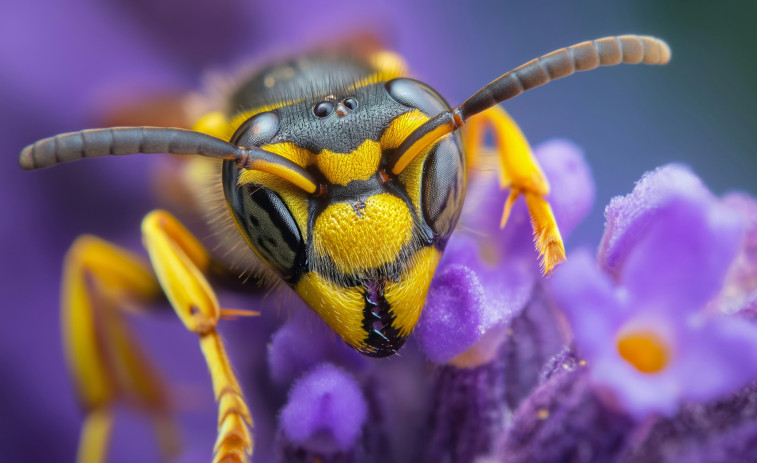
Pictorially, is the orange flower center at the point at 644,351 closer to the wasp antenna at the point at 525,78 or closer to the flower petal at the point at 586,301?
the flower petal at the point at 586,301

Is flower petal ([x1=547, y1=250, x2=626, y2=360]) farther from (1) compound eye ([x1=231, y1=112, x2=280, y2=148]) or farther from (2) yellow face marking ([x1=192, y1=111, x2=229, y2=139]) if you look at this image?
(2) yellow face marking ([x1=192, y1=111, x2=229, y2=139])

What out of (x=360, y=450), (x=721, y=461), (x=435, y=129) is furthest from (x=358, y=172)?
(x=721, y=461)

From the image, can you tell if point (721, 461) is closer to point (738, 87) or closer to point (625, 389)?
point (625, 389)

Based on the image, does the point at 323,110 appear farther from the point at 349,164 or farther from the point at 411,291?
the point at 411,291

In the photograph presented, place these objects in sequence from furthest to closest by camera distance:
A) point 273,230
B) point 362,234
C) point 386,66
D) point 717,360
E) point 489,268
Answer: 1. point 386,66
2. point 489,268
3. point 273,230
4. point 362,234
5. point 717,360

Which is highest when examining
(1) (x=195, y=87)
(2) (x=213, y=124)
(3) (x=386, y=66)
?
(1) (x=195, y=87)

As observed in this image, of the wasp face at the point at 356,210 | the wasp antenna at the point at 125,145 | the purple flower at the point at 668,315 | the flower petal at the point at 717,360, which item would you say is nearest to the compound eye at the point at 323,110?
the wasp face at the point at 356,210

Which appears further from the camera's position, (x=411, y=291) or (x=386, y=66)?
(x=386, y=66)

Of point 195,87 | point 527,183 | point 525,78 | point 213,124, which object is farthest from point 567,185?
point 195,87
